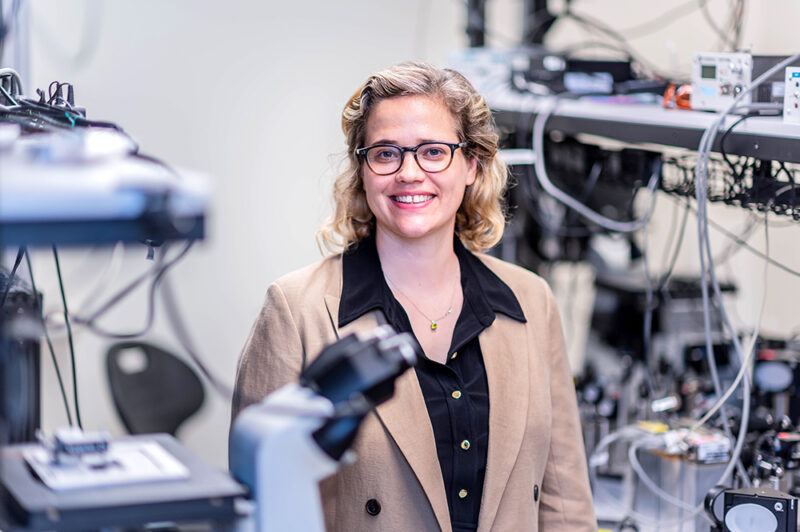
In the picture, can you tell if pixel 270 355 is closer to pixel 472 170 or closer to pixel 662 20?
pixel 472 170

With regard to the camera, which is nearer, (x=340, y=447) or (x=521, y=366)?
(x=340, y=447)

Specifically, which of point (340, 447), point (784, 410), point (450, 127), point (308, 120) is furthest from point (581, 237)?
point (340, 447)

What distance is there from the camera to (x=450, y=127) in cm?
167

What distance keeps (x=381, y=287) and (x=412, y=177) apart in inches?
8.2

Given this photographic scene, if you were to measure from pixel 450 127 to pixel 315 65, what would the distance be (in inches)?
83.4

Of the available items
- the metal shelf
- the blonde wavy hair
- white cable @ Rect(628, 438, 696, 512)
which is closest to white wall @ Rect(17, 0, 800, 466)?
the metal shelf

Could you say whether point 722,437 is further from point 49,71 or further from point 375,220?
point 49,71

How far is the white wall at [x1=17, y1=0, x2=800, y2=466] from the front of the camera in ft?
10.7

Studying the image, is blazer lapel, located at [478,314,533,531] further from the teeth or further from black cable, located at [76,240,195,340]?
black cable, located at [76,240,195,340]

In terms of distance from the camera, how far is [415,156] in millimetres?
1617

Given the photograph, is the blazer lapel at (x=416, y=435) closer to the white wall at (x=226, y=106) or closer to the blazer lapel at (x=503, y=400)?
the blazer lapel at (x=503, y=400)

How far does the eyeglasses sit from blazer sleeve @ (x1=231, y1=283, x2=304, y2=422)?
268 millimetres

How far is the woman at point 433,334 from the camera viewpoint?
157 cm

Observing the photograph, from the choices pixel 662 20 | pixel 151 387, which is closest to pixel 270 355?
pixel 151 387
